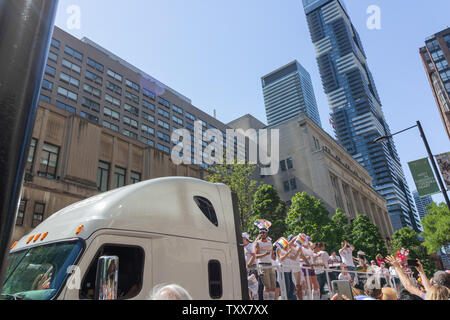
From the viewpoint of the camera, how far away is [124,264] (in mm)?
4320

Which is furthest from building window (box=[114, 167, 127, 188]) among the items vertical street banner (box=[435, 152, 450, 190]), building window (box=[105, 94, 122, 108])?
building window (box=[105, 94, 122, 108])

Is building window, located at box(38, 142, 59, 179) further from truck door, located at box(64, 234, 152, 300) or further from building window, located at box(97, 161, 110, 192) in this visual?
truck door, located at box(64, 234, 152, 300)

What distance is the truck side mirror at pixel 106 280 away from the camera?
1.81 m

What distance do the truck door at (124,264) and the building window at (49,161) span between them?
70.2ft

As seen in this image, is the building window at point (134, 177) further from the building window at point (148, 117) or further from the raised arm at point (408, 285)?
the building window at point (148, 117)

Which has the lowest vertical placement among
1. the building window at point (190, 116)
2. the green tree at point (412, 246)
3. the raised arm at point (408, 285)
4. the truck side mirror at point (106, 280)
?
the raised arm at point (408, 285)

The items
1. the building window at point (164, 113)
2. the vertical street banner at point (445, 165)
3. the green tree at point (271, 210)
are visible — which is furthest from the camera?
the building window at point (164, 113)

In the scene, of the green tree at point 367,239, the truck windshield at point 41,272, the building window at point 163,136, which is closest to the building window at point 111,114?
the building window at point 163,136

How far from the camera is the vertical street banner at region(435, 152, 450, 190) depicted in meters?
14.5

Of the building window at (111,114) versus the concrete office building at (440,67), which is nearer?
the building window at (111,114)

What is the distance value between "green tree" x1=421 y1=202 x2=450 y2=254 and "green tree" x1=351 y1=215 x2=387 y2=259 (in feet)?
25.2

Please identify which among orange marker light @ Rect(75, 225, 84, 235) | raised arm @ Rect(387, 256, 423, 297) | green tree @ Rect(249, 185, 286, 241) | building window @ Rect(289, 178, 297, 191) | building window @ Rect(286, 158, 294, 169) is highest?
building window @ Rect(286, 158, 294, 169)
